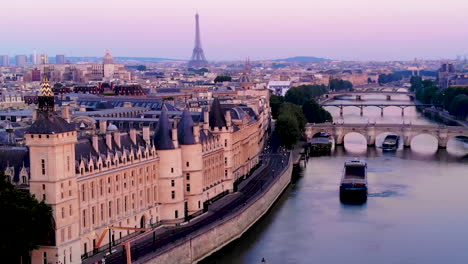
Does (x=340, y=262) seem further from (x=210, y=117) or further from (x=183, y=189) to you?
(x=210, y=117)

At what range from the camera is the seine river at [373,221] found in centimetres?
3922

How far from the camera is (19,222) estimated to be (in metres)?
29.6

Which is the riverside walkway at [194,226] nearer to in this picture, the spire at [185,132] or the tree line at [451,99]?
the spire at [185,132]

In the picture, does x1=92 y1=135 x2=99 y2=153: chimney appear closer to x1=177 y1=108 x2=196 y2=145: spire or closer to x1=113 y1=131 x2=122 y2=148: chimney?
x1=113 y1=131 x2=122 y2=148: chimney

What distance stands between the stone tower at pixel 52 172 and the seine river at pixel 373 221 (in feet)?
27.3

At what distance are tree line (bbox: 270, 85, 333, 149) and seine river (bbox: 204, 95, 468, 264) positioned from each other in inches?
144

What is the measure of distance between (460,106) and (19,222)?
88.1 m

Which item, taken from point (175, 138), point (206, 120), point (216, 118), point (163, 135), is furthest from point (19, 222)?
point (216, 118)

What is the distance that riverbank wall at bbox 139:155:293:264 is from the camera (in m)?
34.4

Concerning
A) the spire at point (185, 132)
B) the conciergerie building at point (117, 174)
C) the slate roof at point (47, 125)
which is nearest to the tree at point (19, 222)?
the conciergerie building at point (117, 174)

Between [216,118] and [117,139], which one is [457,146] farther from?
[117,139]

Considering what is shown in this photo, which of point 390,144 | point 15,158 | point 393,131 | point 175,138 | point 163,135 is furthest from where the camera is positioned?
point 393,131

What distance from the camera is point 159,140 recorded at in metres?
40.9

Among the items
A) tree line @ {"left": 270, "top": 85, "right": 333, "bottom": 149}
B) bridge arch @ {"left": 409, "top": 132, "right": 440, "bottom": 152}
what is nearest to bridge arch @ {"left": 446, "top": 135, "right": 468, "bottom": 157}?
bridge arch @ {"left": 409, "top": 132, "right": 440, "bottom": 152}
